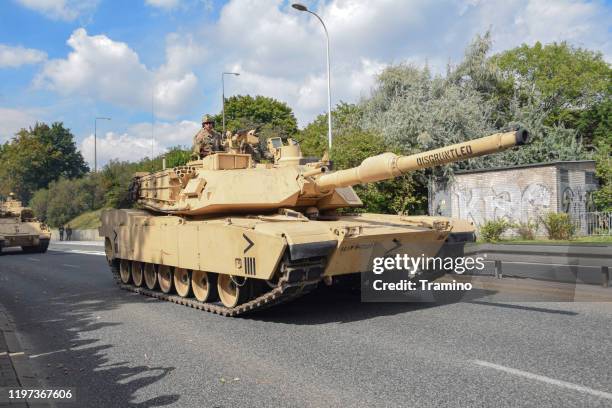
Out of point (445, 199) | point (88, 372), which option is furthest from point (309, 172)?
point (445, 199)

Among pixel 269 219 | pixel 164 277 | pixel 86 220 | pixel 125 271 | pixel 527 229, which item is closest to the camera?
pixel 269 219

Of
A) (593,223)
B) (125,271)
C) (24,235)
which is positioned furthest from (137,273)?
(24,235)

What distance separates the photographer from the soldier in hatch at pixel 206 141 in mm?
11228

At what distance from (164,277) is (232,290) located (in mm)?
2918

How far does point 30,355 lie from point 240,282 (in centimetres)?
307

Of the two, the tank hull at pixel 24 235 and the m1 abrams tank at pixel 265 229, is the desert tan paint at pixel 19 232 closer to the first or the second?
the tank hull at pixel 24 235

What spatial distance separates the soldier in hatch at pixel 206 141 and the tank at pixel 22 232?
18.4m

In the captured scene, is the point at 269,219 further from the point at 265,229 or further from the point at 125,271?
the point at 125,271

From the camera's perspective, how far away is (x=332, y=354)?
20.3ft

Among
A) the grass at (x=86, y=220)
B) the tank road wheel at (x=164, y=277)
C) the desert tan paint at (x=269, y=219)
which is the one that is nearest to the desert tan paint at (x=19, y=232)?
the desert tan paint at (x=269, y=219)

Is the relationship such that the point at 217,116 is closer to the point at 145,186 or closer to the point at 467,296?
the point at 145,186

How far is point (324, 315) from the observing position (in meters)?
8.55

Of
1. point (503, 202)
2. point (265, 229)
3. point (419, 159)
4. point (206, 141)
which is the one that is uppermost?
point (206, 141)

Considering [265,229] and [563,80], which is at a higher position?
[563,80]
